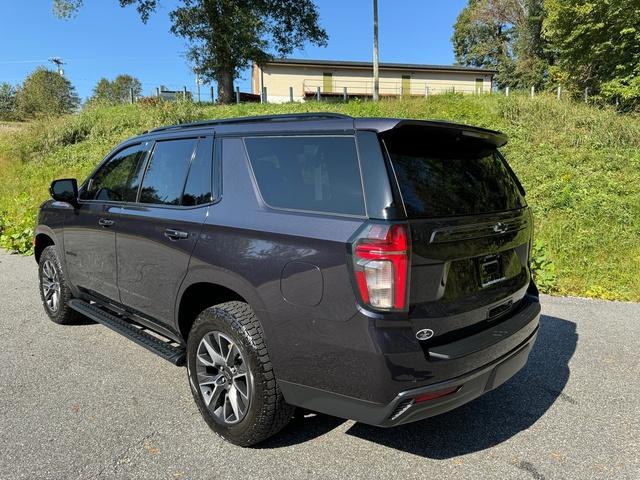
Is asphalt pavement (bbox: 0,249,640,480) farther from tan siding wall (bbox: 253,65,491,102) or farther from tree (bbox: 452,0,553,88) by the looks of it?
tree (bbox: 452,0,553,88)

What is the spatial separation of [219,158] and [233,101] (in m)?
24.6

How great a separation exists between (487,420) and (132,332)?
2599mm

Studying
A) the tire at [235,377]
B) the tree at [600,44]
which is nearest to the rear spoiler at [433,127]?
the tire at [235,377]

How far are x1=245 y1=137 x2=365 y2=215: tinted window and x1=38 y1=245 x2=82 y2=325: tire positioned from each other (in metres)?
2.92

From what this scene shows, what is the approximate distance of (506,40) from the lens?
178 ft

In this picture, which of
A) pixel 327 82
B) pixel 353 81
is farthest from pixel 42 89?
pixel 353 81

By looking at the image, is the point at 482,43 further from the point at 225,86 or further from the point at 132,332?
the point at 132,332

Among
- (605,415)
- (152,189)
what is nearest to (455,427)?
(605,415)

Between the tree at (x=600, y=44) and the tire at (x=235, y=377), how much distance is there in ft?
67.3

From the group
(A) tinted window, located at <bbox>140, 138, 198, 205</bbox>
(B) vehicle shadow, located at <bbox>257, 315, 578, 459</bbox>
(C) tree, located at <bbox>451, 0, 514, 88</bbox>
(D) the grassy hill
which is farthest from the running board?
(C) tree, located at <bbox>451, 0, 514, 88</bbox>

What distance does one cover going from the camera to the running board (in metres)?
3.30

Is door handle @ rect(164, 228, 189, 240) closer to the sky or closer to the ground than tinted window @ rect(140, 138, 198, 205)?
closer to the ground

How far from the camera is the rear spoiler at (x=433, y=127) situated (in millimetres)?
2418

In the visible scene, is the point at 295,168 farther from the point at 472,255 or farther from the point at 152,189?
the point at 152,189
